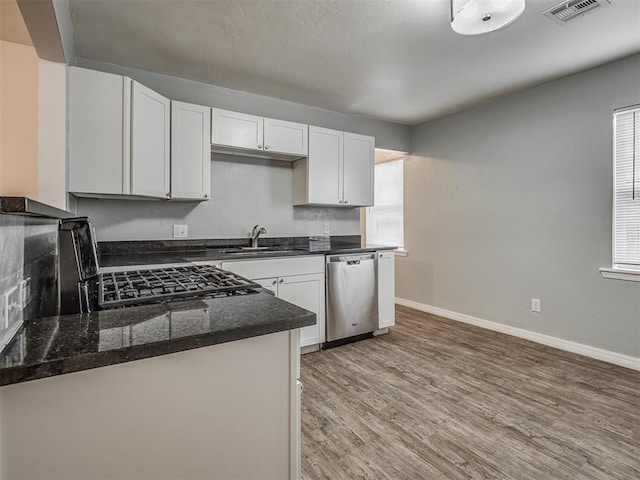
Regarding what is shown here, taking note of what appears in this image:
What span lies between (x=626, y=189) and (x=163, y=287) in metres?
3.53

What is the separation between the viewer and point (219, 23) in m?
2.30

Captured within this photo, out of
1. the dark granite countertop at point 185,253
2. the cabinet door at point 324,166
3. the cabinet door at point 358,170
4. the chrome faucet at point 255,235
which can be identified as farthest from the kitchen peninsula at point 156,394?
the cabinet door at point 358,170

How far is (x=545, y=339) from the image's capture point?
335 cm

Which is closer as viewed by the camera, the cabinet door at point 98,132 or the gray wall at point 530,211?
the cabinet door at point 98,132

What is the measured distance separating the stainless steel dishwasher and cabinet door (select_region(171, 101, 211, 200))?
4.40 ft

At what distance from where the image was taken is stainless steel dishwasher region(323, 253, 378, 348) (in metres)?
3.26

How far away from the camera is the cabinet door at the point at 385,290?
362 centimetres

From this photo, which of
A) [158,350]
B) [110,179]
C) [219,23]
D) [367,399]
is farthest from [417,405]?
[219,23]

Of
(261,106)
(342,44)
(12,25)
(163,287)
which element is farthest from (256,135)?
(163,287)

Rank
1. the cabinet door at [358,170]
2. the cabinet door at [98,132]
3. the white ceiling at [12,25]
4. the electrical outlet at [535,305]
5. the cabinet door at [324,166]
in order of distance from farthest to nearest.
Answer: the cabinet door at [358,170], the cabinet door at [324,166], the electrical outlet at [535,305], the cabinet door at [98,132], the white ceiling at [12,25]

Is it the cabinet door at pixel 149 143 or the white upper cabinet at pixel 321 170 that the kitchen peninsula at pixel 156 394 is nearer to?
the cabinet door at pixel 149 143

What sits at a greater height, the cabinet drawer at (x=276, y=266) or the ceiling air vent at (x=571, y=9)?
the ceiling air vent at (x=571, y=9)

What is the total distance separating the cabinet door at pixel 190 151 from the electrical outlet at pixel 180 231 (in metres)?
0.38

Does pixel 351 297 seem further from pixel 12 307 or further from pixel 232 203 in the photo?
pixel 12 307
